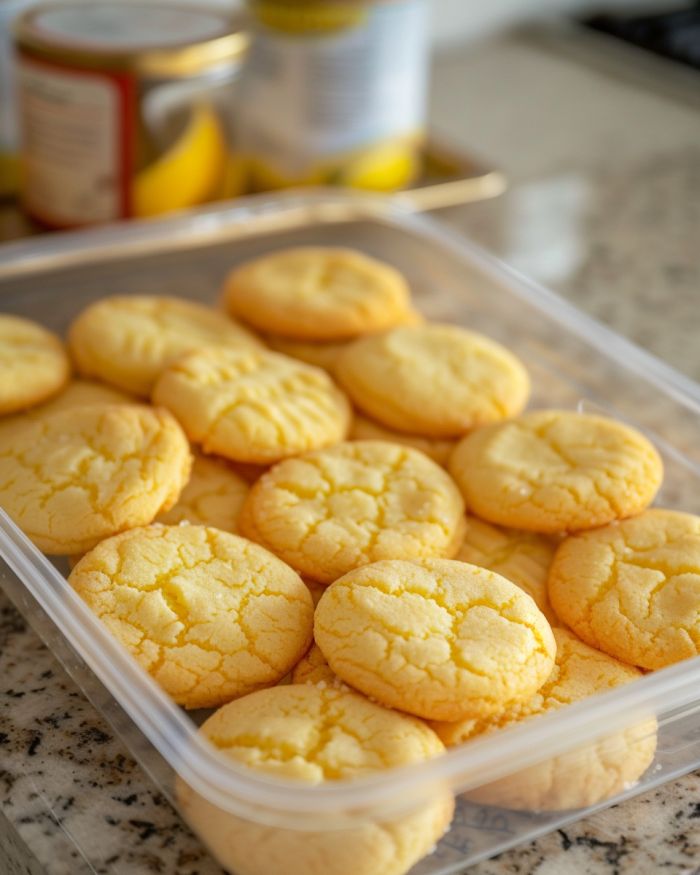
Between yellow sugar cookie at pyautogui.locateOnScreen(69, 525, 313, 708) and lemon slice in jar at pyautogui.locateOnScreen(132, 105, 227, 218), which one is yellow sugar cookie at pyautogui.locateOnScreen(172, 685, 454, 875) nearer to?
yellow sugar cookie at pyautogui.locateOnScreen(69, 525, 313, 708)

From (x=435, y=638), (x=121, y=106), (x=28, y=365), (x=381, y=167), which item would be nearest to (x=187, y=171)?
(x=121, y=106)

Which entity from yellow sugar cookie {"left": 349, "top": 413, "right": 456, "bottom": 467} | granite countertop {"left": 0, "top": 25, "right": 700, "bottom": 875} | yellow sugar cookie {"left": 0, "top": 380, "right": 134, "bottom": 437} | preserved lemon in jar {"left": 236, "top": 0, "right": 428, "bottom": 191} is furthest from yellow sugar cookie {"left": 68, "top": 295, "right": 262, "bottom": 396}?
preserved lemon in jar {"left": 236, "top": 0, "right": 428, "bottom": 191}

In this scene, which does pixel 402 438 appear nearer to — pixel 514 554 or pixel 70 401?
pixel 514 554

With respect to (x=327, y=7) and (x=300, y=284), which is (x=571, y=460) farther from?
(x=327, y=7)

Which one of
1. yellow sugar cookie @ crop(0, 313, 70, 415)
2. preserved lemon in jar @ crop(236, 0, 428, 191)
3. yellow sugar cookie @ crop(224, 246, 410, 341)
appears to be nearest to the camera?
yellow sugar cookie @ crop(0, 313, 70, 415)

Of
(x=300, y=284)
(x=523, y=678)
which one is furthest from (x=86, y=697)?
(x=300, y=284)

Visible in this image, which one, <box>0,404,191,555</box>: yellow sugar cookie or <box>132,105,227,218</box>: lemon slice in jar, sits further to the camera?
<box>132,105,227,218</box>: lemon slice in jar
